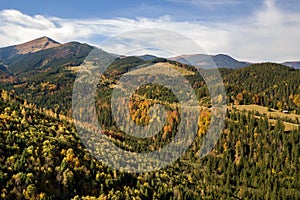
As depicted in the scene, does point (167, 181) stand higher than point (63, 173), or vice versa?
point (63, 173)

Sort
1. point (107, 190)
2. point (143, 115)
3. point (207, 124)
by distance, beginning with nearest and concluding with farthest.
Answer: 1. point (107, 190)
2. point (207, 124)
3. point (143, 115)

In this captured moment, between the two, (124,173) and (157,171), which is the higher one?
(124,173)

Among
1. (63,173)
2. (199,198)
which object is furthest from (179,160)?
(63,173)

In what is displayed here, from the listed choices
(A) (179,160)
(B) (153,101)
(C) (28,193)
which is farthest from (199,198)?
(B) (153,101)

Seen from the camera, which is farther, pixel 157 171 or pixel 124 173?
pixel 157 171

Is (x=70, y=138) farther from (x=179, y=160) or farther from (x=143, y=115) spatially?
(x=143, y=115)

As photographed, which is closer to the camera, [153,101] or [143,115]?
[143,115]

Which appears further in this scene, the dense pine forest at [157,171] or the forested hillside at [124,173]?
the dense pine forest at [157,171]

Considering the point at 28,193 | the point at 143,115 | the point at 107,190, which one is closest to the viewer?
the point at 28,193

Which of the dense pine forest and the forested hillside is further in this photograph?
the dense pine forest

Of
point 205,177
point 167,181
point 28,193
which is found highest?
point 28,193
